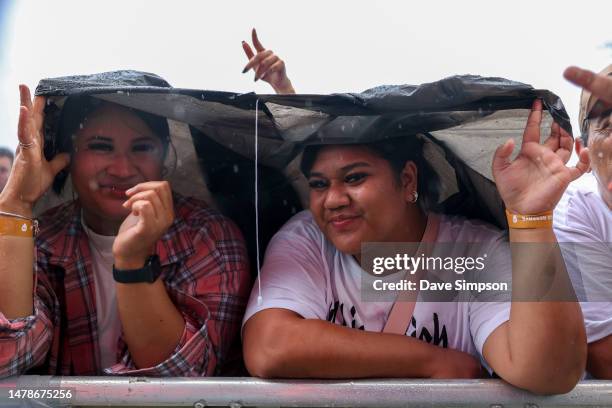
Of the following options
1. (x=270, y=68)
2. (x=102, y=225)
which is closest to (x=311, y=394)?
(x=102, y=225)

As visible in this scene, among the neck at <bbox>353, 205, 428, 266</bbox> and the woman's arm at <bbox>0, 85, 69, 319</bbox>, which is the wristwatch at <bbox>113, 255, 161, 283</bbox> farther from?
the neck at <bbox>353, 205, 428, 266</bbox>

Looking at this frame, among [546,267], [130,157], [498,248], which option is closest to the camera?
[546,267]

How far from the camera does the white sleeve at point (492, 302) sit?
2.22m

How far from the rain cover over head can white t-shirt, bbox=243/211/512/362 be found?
0.69 ft

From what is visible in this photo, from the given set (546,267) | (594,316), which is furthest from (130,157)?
(594,316)

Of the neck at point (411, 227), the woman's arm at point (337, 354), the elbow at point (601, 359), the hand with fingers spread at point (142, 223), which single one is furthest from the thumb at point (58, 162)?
the elbow at point (601, 359)

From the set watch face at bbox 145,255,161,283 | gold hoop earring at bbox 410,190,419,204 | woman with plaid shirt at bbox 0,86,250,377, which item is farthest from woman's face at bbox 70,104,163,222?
gold hoop earring at bbox 410,190,419,204

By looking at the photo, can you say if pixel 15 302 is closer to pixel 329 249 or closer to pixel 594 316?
pixel 329 249

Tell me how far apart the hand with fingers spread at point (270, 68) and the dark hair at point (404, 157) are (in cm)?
52

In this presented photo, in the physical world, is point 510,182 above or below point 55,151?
below

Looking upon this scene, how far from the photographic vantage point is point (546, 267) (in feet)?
6.75

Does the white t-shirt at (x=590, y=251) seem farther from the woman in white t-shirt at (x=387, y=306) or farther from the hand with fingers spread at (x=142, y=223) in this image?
the hand with fingers spread at (x=142, y=223)

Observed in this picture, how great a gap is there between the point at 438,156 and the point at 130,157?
1148mm

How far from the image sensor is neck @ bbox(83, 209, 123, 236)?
265 cm
